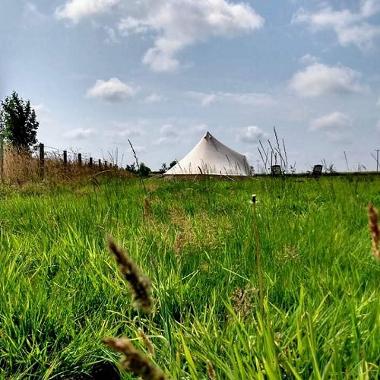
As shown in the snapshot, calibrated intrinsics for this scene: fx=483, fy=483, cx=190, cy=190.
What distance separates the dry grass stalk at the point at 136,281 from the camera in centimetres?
55

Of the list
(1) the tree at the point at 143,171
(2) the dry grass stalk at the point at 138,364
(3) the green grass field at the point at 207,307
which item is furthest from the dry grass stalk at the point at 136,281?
(1) the tree at the point at 143,171

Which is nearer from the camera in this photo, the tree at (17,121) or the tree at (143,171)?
the tree at (143,171)

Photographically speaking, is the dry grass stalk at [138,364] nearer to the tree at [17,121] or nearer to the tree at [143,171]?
the tree at [143,171]

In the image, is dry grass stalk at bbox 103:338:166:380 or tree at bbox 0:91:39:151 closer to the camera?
dry grass stalk at bbox 103:338:166:380

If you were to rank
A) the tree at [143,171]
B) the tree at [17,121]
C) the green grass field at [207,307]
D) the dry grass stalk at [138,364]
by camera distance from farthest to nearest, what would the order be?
the tree at [17,121] → the tree at [143,171] → the green grass field at [207,307] → the dry grass stalk at [138,364]

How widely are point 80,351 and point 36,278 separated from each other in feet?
2.90

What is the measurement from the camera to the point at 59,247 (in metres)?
3.29

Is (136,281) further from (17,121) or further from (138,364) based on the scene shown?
(17,121)

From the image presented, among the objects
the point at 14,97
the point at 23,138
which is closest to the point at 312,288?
Result: the point at 23,138

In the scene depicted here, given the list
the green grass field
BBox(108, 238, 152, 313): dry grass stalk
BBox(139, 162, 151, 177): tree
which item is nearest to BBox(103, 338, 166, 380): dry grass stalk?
BBox(108, 238, 152, 313): dry grass stalk

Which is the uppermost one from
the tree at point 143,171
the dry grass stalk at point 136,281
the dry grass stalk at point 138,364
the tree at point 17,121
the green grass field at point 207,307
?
the tree at point 17,121

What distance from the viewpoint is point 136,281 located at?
1.84 feet

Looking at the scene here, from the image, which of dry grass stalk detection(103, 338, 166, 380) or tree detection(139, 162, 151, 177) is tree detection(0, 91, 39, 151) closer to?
tree detection(139, 162, 151, 177)

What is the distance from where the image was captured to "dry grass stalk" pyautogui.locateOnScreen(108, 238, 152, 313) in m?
0.55
